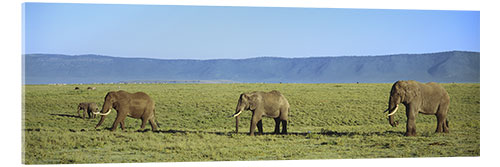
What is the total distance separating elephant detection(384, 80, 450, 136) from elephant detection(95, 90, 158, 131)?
24.5ft

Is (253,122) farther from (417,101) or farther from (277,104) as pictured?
(417,101)

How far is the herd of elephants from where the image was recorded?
1711 centimetres

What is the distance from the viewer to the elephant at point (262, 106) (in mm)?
17438

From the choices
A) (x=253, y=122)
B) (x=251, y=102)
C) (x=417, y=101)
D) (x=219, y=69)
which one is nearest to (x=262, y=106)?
(x=251, y=102)

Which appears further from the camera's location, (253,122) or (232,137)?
(253,122)

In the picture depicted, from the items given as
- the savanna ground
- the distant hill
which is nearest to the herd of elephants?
the savanna ground

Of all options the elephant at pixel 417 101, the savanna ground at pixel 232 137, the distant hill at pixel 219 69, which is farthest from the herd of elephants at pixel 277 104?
the distant hill at pixel 219 69

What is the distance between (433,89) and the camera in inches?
703

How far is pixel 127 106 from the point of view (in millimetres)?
17531

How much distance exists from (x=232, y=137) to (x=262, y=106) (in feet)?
4.49

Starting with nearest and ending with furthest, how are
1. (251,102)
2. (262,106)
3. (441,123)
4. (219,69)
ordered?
Answer: (251,102)
(262,106)
(441,123)
(219,69)

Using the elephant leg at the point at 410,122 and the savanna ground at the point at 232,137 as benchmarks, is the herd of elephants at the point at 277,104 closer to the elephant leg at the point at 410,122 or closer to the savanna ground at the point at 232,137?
the elephant leg at the point at 410,122
